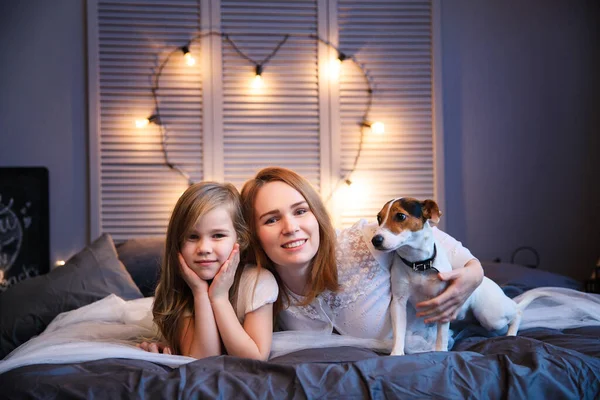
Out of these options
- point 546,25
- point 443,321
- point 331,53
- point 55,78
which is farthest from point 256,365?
point 546,25

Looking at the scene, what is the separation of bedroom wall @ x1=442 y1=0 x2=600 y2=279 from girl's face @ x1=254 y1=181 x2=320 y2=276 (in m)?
2.34

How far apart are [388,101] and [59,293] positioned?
7.48 feet

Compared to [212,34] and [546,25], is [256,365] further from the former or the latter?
[546,25]

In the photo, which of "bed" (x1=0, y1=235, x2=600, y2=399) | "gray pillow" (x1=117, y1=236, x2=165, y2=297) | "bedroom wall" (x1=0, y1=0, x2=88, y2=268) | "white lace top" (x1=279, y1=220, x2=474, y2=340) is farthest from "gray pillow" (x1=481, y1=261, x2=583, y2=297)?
"bedroom wall" (x1=0, y1=0, x2=88, y2=268)

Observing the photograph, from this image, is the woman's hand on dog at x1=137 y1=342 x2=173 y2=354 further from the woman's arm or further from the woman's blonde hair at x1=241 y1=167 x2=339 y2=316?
the woman's blonde hair at x1=241 y1=167 x2=339 y2=316

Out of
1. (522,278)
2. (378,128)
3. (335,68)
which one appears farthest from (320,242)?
(335,68)

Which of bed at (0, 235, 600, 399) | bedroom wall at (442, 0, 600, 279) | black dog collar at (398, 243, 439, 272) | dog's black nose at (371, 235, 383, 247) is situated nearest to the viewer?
bed at (0, 235, 600, 399)

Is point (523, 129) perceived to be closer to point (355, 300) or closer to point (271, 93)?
point (271, 93)

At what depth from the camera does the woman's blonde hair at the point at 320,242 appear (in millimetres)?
1633

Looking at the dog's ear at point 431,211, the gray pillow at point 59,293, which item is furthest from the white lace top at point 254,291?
the gray pillow at point 59,293

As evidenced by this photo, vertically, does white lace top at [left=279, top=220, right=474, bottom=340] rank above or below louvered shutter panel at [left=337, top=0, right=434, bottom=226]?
below

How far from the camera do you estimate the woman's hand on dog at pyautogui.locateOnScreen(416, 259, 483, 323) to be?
150 cm

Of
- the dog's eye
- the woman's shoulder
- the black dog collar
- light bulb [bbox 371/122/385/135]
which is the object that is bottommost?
the woman's shoulder

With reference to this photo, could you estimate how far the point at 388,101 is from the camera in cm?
362
